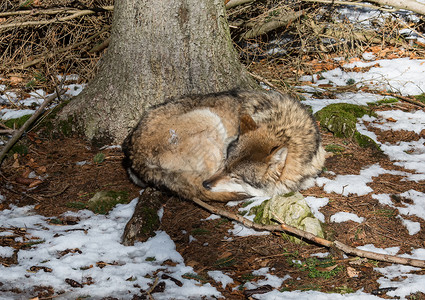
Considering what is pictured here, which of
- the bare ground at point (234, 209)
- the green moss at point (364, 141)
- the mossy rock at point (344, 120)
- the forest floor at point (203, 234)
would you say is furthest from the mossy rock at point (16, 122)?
the green moss at point (364, 141)

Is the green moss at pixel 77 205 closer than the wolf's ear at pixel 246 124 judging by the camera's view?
No

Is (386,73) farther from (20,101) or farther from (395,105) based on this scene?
(20,101)

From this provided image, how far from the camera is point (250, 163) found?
476cm

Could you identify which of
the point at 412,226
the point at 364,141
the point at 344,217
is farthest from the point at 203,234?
the point at 364,141

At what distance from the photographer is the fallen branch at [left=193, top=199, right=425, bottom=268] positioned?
141 inches

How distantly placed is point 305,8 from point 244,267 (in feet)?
26.8

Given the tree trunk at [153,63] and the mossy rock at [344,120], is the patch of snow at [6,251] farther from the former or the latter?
the mossy rock at [344,120]

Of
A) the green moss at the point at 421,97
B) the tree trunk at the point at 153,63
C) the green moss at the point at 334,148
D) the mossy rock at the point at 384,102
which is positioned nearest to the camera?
the tree trunk at the point at 153,63

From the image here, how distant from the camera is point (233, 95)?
568cm

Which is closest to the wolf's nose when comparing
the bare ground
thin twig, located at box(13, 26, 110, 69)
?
the bare ground

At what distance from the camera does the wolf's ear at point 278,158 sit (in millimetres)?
4754

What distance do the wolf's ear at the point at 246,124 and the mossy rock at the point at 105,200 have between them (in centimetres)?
192

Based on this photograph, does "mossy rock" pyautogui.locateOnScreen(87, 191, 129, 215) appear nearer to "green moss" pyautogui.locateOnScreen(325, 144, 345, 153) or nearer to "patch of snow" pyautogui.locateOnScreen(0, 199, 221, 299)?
"patch of snow" pyautogui.locateOnScreen(0, 199, 221, 299)

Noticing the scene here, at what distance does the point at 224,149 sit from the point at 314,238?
1.80 m
